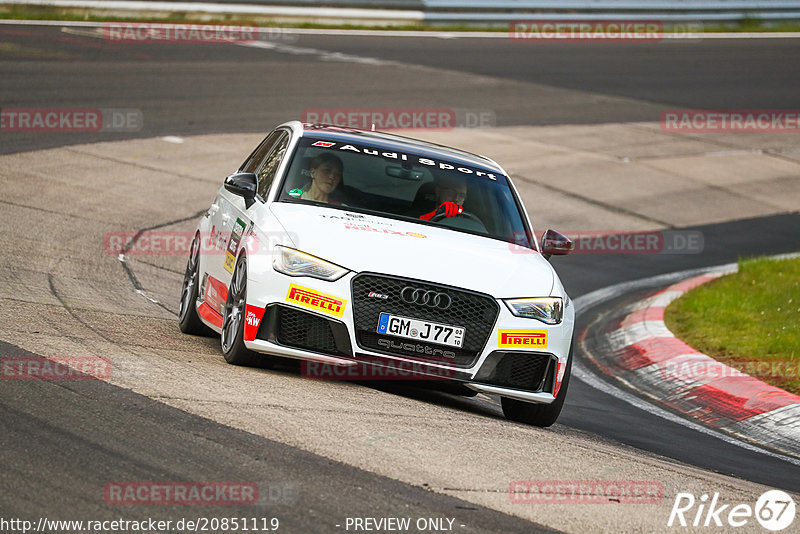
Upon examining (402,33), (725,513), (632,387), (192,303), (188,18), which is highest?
(188,18)

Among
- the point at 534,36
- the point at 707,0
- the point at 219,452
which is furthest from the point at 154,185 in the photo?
the point at 707,0

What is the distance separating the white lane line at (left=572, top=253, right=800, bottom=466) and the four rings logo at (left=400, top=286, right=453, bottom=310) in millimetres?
2527

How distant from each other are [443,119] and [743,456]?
47.3 ft

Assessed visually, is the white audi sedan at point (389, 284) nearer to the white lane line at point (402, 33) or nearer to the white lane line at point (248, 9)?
the white lane line at point (402, 33)

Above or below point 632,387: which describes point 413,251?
above

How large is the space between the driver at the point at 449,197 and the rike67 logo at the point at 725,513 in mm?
2966

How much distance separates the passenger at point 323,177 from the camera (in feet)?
26.6

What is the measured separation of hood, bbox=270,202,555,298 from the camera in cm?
714

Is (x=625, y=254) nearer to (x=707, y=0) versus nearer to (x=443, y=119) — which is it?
(x=443, y=119)

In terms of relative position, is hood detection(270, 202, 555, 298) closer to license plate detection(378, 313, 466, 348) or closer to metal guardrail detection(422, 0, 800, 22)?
license plate detection(378, 313, 466, 348)

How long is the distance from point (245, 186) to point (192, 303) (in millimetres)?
1213

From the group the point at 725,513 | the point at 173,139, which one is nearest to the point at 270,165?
the point at 725,513

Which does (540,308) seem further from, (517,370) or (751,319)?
(751,319)

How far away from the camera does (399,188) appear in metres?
8.39
